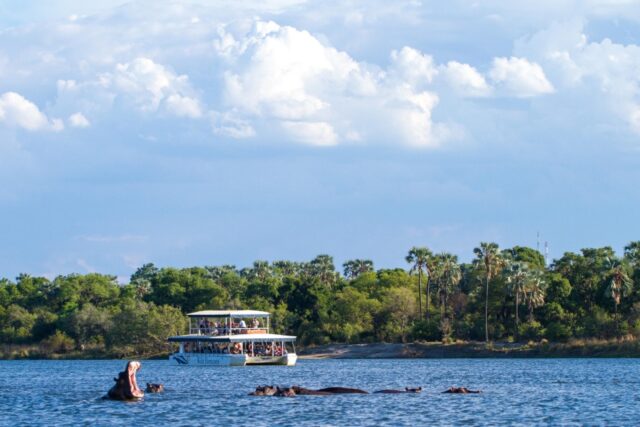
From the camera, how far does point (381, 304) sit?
6619 inches

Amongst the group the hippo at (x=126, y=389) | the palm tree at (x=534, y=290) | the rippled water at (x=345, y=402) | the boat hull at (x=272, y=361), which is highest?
the palm tree at (x=534, y=290)

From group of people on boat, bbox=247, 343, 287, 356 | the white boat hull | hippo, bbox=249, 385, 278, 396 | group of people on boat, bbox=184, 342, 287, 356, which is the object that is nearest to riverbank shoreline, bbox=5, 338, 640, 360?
group of people on boat, bbox=184, 342, 287, 356

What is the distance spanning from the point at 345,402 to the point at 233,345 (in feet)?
212

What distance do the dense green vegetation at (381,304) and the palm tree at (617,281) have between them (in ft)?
0.42

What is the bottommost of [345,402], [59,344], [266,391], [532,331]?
[345,402]

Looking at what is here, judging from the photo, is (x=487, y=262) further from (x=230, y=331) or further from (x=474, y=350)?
(x=230, y=331)

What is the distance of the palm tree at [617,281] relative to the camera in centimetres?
14250

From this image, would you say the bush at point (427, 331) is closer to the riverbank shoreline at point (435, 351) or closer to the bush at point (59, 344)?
the riverbank shoreline at point (435, 351)

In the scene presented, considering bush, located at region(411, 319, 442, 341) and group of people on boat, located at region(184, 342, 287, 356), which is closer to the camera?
group of people on boat, located at region(184, 342, 287, 356)

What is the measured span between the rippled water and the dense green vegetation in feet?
150

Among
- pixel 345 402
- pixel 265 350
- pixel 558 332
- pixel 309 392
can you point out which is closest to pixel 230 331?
pixel 265 350

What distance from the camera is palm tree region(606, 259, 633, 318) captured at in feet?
468

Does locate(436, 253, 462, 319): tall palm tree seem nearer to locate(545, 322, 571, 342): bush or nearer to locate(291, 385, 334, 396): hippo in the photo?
locate(545, 322, 571, 342): bush

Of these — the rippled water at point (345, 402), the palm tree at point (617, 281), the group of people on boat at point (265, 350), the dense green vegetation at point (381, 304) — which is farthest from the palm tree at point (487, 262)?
the rippled water at point (345, 402)
